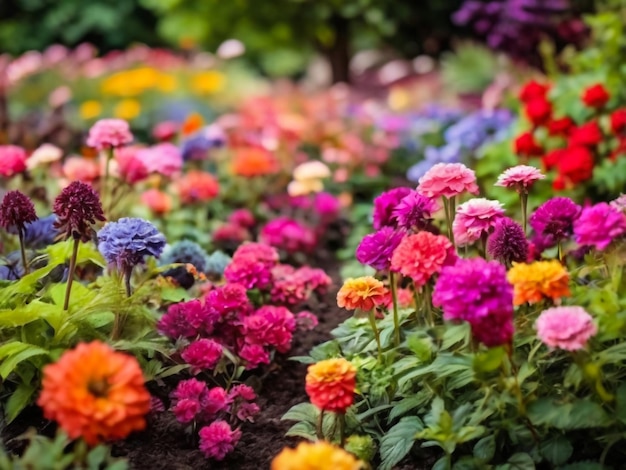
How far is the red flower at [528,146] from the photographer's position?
3842mm

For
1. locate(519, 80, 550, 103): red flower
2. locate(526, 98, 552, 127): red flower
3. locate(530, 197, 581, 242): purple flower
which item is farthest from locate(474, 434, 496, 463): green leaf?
locate(519, 80, 550, 103): red flower

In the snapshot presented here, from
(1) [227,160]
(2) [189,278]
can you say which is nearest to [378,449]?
(2) [189,278]

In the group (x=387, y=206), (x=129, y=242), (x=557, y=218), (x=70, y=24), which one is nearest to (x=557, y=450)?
(x=557, y=218)

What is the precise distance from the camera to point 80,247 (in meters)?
2.53

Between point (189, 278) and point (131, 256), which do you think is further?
point (189, 278)

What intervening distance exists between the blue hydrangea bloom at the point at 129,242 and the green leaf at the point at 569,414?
3.59 feet

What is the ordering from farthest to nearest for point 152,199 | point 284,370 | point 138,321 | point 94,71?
1. point 94,71
2. point 152,199
3. point 284,370
4. point 138,321

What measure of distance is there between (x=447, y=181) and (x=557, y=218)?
333mm

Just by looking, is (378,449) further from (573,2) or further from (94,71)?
(573,2)

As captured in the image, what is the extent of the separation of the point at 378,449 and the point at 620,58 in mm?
3210

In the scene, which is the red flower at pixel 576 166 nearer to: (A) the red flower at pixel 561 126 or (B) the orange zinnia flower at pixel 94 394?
(A) the red flower at pixel 561 126

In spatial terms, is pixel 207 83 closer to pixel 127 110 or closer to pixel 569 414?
pixel 127 110

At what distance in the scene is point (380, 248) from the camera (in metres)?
2.09

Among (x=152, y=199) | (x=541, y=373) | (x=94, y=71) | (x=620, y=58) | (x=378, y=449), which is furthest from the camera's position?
(x=94, y=71)
